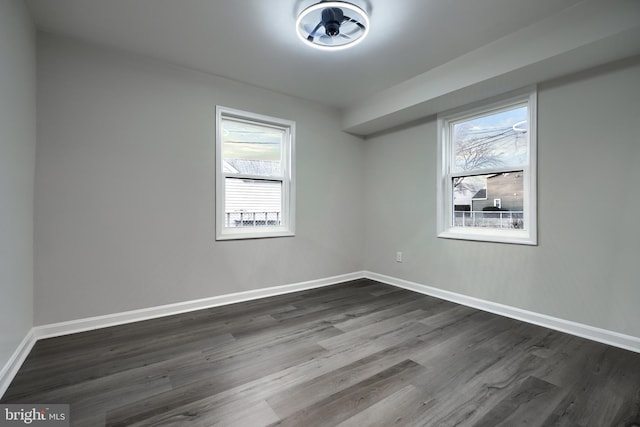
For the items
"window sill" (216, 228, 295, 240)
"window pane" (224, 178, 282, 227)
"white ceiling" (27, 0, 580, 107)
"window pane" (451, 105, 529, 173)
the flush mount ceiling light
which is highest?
"white ceiling" (27, 0, 580, 107)

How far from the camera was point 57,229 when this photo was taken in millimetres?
2436

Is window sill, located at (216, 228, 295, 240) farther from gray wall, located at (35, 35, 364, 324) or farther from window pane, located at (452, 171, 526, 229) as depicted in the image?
window pane, located at (452, 171, 526, 229)

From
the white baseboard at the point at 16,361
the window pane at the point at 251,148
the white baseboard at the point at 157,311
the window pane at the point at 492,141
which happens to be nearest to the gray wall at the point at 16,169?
the white baseboard at the point at 16,361

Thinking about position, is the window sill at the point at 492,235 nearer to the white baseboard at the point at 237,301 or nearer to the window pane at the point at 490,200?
the window pane at the point at 490,200

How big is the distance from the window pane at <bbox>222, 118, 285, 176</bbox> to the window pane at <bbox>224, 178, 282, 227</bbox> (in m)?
0.14

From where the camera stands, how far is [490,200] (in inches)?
124

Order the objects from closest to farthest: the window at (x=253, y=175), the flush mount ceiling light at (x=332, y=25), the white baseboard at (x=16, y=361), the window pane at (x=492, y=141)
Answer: the white baseboard at (x=16, y=361)
the flush mount ceiling light at (x=332, y=25)
the window pane at (x=492, y=141)
the window at (x=253, y=175)

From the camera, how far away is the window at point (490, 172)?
283cm

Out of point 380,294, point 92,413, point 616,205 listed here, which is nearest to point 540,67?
point 616,205

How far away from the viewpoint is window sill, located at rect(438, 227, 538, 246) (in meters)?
2.81

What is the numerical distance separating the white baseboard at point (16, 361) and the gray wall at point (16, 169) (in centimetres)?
5

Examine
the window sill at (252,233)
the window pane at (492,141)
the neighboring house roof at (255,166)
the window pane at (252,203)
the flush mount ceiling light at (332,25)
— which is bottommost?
the window sill at (252,233)

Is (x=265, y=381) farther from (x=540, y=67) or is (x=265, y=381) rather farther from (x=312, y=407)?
(x=540, y=67)

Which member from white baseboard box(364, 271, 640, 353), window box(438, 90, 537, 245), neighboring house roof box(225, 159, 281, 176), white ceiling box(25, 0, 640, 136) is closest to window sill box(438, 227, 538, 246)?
window box(438, 90, 537, 245)
